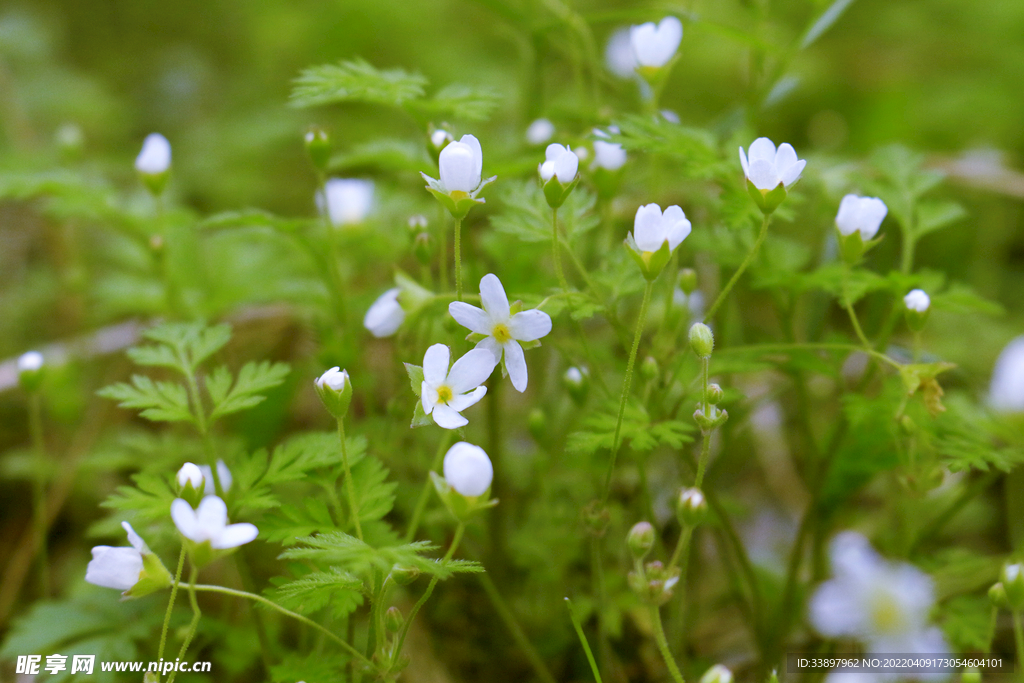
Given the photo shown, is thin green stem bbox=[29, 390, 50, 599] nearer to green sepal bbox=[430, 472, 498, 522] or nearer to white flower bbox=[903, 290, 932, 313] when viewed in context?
green sepal bbox=[430, 472, 498, 522]

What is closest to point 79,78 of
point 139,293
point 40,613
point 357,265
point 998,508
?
point 139,293

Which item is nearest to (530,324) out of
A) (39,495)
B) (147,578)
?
(147,578)

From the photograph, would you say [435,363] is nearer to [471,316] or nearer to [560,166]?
[471,316]

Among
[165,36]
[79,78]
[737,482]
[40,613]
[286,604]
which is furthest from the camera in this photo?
[165,36]

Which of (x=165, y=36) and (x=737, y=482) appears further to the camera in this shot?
(x=165, y=36)

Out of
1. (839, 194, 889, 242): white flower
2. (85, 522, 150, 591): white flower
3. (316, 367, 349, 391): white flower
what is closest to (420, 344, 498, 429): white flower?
(316, 367, 349, 391): white flower

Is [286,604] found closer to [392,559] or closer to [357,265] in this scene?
[392,559]

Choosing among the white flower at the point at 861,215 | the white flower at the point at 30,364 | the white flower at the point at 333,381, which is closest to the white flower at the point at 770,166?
the white flower at the point at 861,215
